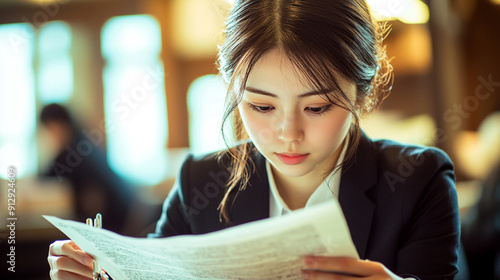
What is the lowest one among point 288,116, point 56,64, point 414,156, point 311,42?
point 414,156

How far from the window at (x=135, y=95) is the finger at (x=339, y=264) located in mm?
4892

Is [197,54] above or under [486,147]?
above

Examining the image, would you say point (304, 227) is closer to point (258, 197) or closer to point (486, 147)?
point (258, 197)

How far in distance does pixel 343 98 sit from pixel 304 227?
17.1 inches

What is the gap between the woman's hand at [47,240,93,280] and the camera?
1.00 metres

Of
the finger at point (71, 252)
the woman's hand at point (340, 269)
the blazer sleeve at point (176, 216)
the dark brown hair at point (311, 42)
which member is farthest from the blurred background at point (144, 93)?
the woman's hand at point (340, 269)

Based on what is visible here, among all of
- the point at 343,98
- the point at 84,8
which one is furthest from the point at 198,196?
the point at 84,8

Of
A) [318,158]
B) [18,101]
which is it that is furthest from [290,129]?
[18,101]

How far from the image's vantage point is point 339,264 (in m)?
0.78

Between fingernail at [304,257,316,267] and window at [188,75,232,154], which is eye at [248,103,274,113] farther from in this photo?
window at [188,75,232,154]

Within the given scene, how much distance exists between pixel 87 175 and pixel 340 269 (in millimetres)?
3175

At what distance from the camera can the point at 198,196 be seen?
1.39m

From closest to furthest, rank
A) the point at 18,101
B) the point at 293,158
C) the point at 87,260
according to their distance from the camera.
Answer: the point at 87,260
the point at 293,158
the point at 18,101

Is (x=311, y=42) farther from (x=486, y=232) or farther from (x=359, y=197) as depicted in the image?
(x=486, y=232)
